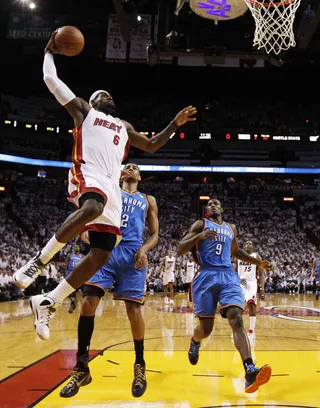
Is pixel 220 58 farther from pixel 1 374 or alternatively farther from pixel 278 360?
pixel 1 374

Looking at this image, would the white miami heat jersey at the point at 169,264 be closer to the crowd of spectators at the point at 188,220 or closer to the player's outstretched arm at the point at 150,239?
the crowd of spectators at the point at 188,220

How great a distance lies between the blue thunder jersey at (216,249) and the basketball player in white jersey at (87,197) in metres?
1.81

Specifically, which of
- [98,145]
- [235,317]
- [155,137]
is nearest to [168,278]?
[235,317]

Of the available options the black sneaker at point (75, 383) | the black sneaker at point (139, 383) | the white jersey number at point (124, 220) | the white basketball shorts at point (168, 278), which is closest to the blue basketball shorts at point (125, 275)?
the white jersey number at point (124, 220)

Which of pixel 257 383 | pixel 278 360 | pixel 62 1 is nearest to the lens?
pixel 257 383

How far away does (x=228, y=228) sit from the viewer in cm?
523

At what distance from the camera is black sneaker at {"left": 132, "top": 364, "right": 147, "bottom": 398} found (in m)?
3.70

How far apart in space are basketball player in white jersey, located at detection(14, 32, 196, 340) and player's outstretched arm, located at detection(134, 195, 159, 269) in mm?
566

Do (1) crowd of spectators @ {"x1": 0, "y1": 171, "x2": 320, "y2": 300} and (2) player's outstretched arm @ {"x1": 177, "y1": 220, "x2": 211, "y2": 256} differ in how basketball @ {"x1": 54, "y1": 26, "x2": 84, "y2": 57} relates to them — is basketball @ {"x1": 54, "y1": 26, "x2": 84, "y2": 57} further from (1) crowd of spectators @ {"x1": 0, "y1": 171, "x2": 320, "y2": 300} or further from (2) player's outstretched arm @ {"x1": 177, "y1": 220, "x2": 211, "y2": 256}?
(1) crowd of spectators @ {"x1": 0, "y1": 171, "x2": 320, "y2": 300}

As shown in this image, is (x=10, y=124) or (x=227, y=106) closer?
(x=10, y=124)

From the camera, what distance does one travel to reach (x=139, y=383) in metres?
3.80

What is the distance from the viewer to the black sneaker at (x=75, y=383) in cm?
345

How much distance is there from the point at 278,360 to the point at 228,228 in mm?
1854

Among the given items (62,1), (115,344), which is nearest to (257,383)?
(115,344)
